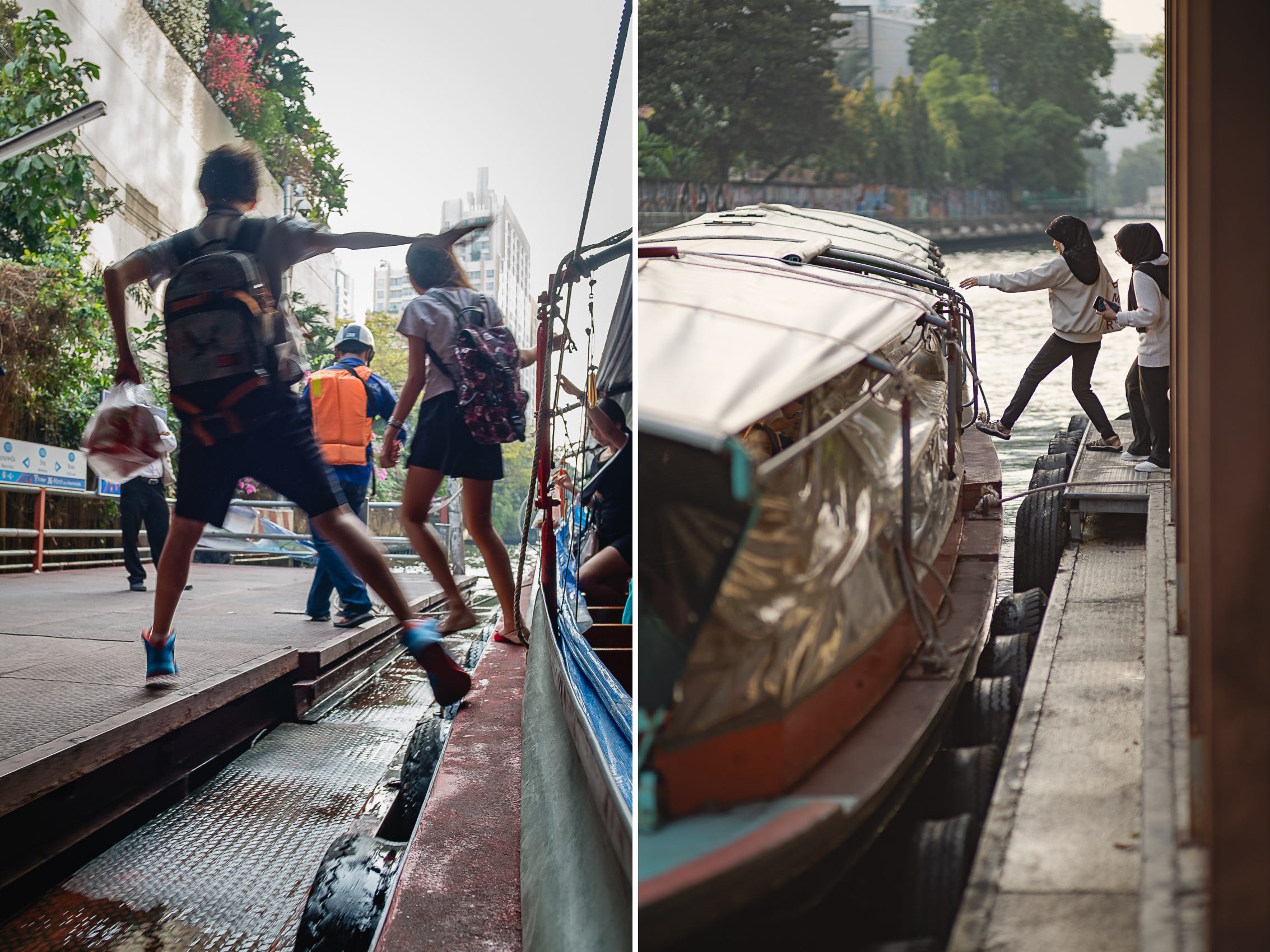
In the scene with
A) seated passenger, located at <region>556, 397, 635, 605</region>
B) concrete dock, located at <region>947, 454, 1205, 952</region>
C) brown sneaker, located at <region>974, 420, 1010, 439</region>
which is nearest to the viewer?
concrete dock, located at <region>947, 454, 1205, 952</region>

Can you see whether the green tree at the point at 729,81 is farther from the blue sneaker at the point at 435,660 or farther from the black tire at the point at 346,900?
the black tire at the point at 346,900

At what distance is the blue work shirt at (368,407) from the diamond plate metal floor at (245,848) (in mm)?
320

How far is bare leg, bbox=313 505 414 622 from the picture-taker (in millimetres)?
1441

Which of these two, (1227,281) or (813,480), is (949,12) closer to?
(1227,281)

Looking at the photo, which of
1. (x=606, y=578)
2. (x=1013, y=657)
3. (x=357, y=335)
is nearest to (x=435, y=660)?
(x=606, y=578)

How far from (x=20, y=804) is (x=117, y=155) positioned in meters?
1.06

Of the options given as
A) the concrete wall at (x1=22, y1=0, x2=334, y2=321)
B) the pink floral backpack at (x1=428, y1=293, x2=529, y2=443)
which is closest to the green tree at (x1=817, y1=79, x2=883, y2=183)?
the pink floral backpack at (x1=428, y1=293, x2=529, y2=443)

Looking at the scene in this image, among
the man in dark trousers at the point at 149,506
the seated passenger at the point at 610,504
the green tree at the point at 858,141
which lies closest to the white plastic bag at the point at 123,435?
the man in dark trousers at the point at 149,506

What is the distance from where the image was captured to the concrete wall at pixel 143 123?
4.78 feet

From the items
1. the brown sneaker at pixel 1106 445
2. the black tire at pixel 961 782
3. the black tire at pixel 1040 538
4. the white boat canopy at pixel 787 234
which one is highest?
the white boat canopy at pixel 787 234

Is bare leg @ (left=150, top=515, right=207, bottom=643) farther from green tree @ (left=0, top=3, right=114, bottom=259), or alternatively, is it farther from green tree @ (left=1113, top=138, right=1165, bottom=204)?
green tree @ (left=1113, top=138, right=1165, bottom=204)

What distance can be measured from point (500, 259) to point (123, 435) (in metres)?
0.68

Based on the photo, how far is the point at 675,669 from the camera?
3.37ft

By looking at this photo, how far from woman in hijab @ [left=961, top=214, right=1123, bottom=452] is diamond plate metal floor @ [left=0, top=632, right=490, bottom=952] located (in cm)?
99
